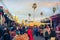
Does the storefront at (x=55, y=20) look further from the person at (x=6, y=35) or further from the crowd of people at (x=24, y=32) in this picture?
the person at (x=6, y=35)

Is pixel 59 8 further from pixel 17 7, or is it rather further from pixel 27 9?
pixel 17 7

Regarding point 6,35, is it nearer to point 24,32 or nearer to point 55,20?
point 24,32

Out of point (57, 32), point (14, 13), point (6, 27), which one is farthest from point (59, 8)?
point (6, 27)

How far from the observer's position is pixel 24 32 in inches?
97.6

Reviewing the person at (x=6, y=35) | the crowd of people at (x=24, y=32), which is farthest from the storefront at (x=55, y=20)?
the person at (x=6, y=35)

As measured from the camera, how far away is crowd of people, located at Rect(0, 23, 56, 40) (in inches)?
96.0

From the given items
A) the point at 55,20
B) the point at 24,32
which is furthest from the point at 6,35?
the point at 55,20

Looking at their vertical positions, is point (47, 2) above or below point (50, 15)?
above

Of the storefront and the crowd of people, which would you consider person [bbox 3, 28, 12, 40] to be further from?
the storefront

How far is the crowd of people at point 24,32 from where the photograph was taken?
2.44 m

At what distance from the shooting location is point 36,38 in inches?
96.4

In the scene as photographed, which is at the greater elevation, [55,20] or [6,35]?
[55,20]

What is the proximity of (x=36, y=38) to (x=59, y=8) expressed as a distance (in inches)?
25.8

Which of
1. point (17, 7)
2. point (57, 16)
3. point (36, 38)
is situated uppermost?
point (17, 7)
